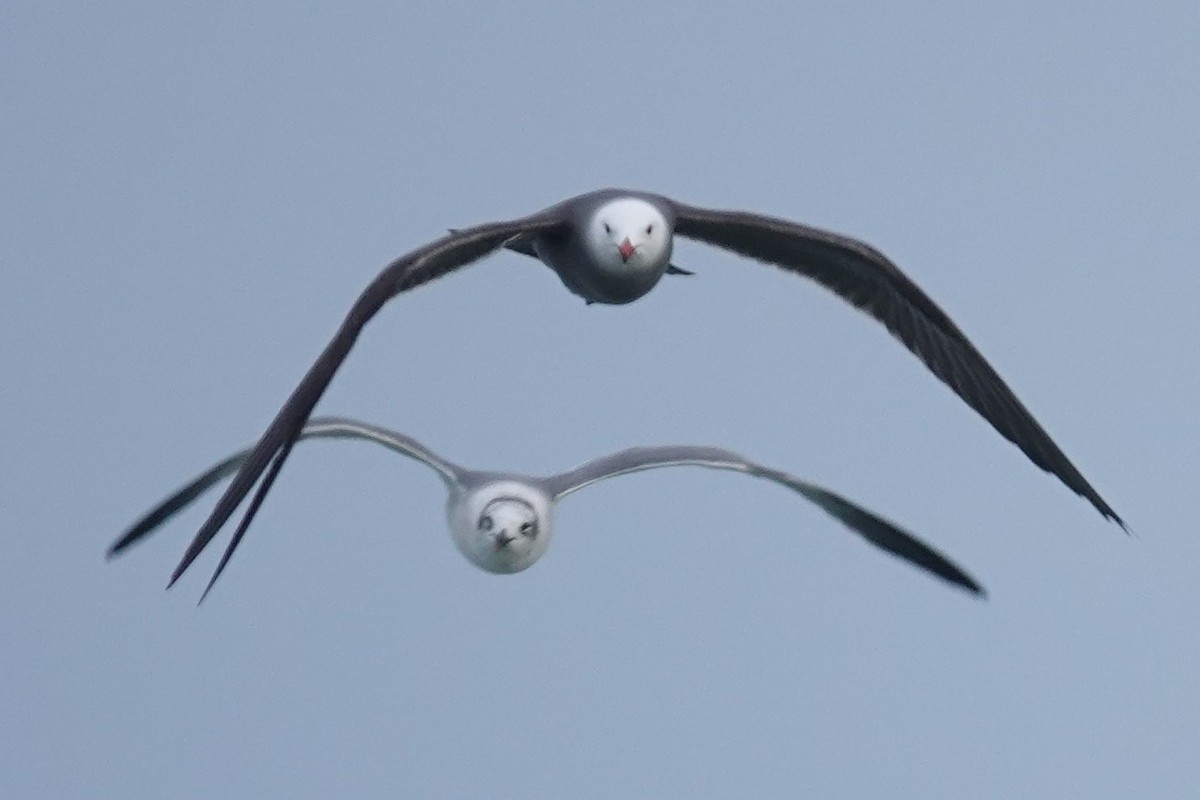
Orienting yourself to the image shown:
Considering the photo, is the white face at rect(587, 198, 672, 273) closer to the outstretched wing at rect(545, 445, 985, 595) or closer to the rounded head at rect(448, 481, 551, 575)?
the rounded head at rect(448, 481, 551, 575)

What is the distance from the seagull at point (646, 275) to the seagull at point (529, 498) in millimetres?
1771

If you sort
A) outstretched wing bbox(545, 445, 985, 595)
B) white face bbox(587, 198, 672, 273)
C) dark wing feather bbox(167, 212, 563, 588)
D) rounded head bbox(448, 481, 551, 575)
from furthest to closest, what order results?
outstretched wing bbox(545, 445, 985, 595)
rounded head bbox(448, 481, 551, 575)
white face bbox(587, 198, 672, 273)
dark wing feather bbox(167, 212, 563, 588)

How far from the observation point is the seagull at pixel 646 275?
16766mm

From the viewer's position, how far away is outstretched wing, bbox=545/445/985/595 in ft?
70.9

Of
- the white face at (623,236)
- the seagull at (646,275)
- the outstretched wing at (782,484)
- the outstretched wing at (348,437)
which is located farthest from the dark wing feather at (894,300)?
the outstretched wing at (348,437)

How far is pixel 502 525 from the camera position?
21.0 m

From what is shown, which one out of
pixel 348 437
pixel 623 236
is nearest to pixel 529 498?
pixel 348 437

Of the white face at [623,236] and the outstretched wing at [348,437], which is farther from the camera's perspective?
the outstretched wing at [348,437]

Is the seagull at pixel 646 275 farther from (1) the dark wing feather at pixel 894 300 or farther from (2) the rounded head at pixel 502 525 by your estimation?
(2) the rounded head at pixel 502 525

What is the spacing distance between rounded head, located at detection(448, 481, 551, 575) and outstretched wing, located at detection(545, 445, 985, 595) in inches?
12.0

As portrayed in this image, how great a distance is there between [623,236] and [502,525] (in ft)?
11.5

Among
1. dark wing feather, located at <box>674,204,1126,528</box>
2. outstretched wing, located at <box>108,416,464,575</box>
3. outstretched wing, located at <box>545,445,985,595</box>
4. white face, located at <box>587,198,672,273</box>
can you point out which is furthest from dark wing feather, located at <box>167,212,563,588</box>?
outstretched wing, located at <box>545,445,985,595</box>

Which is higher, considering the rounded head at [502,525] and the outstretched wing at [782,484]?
the outstretched wing at [782,484]

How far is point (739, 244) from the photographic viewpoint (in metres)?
19.7
